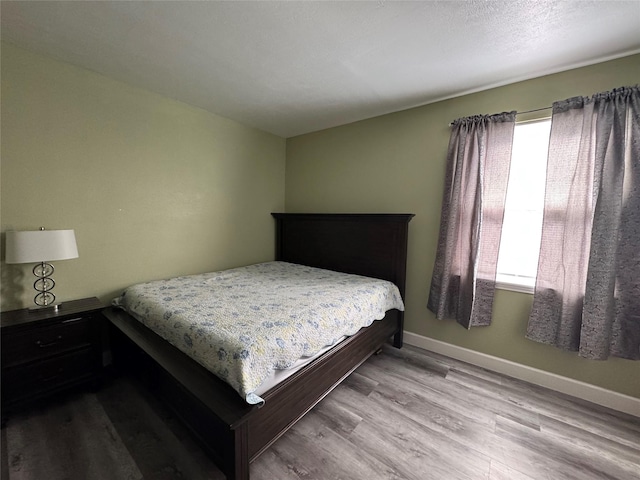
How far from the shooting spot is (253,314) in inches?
64.5

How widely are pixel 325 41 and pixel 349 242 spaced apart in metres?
1.85

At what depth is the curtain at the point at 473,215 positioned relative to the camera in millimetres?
2205

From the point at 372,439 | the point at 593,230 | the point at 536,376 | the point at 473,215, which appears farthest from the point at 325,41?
the point at 536,376

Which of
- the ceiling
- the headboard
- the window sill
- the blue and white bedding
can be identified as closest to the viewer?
the blue and white bedding

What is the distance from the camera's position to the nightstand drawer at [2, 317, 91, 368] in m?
1.59

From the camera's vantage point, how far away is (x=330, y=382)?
5.85 feet

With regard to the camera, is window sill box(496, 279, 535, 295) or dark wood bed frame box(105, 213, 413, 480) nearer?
dark wood bed frame box(105, 213, 413, 480)

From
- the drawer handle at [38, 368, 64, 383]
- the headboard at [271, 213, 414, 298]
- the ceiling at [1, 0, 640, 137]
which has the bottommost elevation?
the drawer handle at [38, 368, 64, 383]

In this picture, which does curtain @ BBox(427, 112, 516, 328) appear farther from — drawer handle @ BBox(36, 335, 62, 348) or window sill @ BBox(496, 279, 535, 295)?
drawer handle @ BBox(36, 335, 62, 348)

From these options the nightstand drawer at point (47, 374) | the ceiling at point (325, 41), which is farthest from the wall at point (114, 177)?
the nightstand drawer at point (47, 374)

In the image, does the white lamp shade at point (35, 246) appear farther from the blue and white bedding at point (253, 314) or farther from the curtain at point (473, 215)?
the curtain at point (473, 215)

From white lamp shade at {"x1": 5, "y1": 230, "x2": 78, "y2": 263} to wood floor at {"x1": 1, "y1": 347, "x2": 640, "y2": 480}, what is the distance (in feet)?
3.33

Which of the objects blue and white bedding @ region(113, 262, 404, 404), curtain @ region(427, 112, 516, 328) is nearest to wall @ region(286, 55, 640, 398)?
curtain @ region(427, 112, 516, 328)

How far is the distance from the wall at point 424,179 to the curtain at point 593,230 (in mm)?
178
